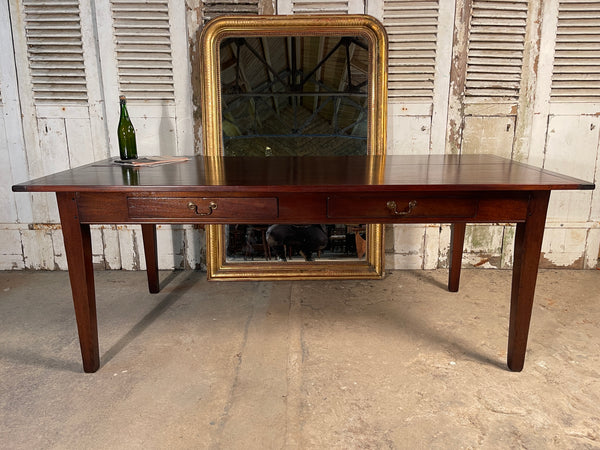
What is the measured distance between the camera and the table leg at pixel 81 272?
1.76 meters

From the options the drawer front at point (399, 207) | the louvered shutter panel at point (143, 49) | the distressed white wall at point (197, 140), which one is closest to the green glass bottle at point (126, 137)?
the distressed white wall at point (197, 140)

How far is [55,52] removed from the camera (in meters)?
2.89

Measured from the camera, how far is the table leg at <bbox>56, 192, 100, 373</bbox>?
1.76 meters

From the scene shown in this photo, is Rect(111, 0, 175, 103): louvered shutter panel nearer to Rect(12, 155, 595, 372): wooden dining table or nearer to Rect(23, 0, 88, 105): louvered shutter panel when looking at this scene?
Rect(23, 0, 88, 105): louvered shutter panel

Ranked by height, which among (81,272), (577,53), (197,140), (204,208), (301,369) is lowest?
(301,369)

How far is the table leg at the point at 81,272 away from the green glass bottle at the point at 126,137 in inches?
30.5

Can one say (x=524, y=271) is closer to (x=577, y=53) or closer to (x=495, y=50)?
(x=495, y=50)

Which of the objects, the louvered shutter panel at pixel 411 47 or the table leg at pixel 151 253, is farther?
the louvered shutter panel at pixel 411 47

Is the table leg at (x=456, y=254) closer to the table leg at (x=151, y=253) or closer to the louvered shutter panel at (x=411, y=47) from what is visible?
the louvered shutter panel at (x=411, y=47)

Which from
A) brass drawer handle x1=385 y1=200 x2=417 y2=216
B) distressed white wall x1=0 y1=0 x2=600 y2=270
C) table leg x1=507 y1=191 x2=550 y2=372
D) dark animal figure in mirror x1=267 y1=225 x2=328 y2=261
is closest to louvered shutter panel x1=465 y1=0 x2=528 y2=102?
distressed white wall x1=0 y1=0 x2=600 y2=270

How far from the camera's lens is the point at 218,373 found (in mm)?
1942

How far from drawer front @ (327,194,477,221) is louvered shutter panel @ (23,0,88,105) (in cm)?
213

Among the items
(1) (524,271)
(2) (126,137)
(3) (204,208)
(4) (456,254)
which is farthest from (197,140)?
(1) (524,271)

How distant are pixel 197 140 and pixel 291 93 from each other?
0.72m
